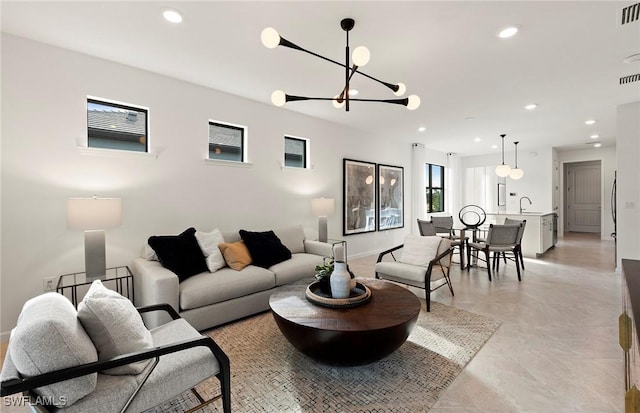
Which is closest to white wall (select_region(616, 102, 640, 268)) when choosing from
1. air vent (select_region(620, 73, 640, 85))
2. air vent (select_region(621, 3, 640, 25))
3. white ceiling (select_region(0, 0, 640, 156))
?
white ceiling (select_region(0, 0, 640, 156))

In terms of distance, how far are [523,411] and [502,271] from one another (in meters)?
3.82

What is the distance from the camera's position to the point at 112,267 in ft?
10.4

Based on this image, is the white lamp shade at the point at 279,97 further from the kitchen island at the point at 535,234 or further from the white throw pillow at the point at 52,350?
the kitchen island at the point at 535,234

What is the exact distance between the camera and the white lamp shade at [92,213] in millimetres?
2576

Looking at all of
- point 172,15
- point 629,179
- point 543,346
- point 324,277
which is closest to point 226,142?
point 172,15

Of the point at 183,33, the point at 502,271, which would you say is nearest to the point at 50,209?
the point at 183,33

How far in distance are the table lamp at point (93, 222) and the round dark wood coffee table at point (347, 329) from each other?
178 cm

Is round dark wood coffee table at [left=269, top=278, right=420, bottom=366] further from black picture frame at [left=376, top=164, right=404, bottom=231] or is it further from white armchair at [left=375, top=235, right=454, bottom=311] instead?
black picture frame at [left=376, top=164, right=404, bottom=231]

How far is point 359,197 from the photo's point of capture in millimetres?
6137

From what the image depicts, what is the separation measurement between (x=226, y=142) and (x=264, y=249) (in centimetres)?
175

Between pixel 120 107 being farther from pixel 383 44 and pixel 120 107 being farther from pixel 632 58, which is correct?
pixel 632 58

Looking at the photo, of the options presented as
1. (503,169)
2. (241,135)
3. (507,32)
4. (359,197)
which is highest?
(507,32)

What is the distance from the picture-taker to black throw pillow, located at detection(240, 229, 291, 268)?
3537 mm

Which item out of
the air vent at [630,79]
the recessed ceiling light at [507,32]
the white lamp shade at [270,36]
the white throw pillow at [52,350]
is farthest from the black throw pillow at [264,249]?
the air vent at [630,79]
